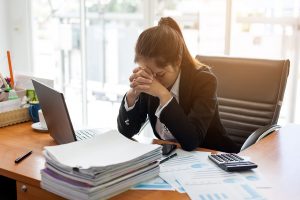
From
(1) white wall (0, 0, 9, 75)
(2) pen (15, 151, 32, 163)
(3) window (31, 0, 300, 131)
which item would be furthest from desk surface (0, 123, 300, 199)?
(1) white wall (0, 0, 9, 75)

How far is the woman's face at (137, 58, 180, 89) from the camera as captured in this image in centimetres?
157

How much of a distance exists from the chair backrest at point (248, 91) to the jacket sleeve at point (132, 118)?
1.73 ft

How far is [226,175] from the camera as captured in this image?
4.17ft

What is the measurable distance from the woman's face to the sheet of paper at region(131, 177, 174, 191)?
1.66ft

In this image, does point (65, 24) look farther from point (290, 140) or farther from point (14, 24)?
point (290, 140)

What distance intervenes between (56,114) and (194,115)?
0.54m

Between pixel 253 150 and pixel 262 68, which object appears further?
pixel 262 68

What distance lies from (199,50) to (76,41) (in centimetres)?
128

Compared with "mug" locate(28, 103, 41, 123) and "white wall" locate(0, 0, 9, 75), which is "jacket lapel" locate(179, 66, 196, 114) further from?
"white wall" locate(0, 0, 9, 75)

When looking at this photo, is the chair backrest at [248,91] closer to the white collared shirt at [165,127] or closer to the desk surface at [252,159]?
the desk surface at [252,159]

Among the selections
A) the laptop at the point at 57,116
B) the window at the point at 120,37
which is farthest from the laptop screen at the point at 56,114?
the window at the point at 120,37

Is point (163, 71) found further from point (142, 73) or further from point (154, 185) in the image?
point (154, 185)

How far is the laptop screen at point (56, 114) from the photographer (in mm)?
1431

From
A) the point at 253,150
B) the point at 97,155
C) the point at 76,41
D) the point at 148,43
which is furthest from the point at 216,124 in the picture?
the point at 76,41
